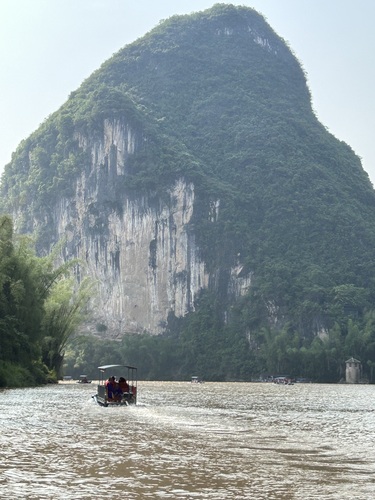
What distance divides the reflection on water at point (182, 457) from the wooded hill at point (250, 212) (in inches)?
3467

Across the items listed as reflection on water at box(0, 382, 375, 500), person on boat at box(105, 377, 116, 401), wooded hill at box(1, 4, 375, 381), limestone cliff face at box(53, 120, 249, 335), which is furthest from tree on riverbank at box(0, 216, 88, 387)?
limestone cliff face at box(53, 120, 249, 335)

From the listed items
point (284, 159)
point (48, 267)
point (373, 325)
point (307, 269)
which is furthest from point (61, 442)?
point (284, 159)

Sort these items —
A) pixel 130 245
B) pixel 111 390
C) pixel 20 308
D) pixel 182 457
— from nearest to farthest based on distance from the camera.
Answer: pixel 182 457 < pixel 111 390 < pixel 20 308 < pixel 130 245

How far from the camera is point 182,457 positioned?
19.3 m

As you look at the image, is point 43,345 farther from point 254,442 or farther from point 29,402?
point 254,442

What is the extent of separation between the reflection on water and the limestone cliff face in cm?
12330

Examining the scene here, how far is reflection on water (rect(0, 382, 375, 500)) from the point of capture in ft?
49.3

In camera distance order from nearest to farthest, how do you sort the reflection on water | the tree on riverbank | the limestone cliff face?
the reflection on water < the tree on riverbank < the limestone cliff face

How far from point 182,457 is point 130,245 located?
141 m

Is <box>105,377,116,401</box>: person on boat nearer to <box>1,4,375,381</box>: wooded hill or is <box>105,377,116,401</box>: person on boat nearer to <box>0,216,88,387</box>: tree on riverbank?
<box>0,216,88,387</box>: tree on riverbank

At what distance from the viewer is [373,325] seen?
122 m

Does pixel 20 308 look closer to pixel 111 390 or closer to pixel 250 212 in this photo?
pixel 111 390

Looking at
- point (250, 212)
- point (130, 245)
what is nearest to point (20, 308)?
point (130, 245)

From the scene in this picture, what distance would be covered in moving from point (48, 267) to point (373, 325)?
67.0 m
